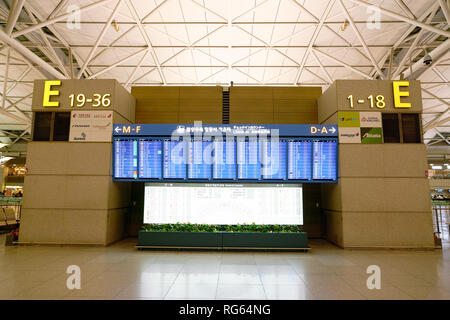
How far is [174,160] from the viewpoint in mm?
8062

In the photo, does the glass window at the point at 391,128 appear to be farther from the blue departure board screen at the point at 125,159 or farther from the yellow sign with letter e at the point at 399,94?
the blue departure board screen at the point at 125,159

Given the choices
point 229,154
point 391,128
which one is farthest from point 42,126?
point 391,128

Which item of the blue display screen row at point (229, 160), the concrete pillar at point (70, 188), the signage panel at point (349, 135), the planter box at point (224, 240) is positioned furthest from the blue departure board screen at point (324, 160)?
the concrete pillar at point (70, 188)

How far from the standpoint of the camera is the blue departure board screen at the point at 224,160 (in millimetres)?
8055

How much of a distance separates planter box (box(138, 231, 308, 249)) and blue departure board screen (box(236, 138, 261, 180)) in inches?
71.5

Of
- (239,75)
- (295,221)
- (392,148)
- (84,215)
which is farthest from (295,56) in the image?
(84,215)

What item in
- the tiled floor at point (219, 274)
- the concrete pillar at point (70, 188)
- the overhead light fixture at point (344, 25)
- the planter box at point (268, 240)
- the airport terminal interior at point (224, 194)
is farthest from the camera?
the overhead light fixture at point (344, 25)

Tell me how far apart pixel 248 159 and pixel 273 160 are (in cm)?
80

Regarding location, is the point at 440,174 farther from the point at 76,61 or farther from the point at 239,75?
the point at 76,61

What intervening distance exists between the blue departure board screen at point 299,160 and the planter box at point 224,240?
1787 millimetres

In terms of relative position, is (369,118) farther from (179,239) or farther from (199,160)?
(179,239)

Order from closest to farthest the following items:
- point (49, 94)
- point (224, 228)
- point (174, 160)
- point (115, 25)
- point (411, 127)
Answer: point (224, 228) → point (174, 160) → point (411, 127) → point (49, 94) → point (115, 25)

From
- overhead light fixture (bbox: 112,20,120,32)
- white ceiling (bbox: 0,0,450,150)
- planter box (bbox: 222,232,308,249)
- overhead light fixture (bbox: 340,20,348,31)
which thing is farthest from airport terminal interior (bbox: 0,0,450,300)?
overhead light fixture (bbox: 112,20,120,32)
